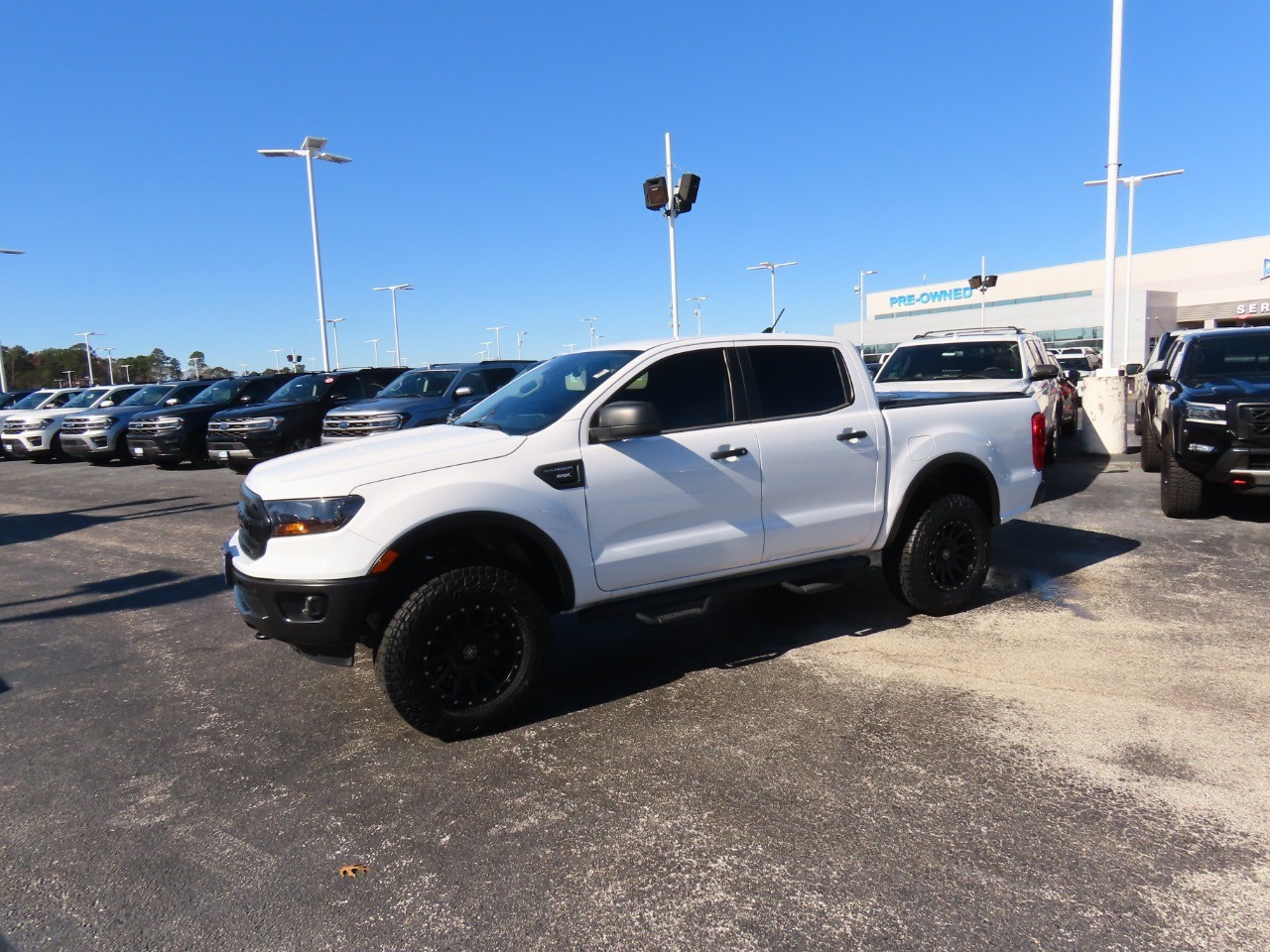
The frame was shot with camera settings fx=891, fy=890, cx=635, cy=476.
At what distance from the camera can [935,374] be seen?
11.4 m

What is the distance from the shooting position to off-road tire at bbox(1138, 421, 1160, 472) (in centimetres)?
1122

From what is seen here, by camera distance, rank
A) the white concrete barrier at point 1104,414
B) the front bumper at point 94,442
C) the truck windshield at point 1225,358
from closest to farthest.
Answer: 1. the truck windshield at point 1225,358
2. the white concrete barrier at point 1104,414
3. the front bumper at point 94,442

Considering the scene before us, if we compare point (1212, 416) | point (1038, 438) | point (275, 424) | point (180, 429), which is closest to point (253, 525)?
point (1038, 438)

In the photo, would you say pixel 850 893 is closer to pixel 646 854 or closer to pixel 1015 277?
pixel 646 854

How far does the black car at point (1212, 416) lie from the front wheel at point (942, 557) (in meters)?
3.29

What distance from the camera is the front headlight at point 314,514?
3922mm

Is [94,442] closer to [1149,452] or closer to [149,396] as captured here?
[149,396]

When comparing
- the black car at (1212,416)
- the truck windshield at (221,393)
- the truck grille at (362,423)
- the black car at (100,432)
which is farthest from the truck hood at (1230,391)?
the black car at (100,432)

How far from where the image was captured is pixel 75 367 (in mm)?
107188

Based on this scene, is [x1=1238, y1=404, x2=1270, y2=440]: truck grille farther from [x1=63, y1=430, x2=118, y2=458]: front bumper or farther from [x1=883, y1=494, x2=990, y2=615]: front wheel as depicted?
[x1=63, y1=430, x2=118, y2=458]: front bumper

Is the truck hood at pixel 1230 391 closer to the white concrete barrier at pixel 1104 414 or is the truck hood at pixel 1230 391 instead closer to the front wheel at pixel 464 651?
the white concrete barrier at pixel 1104 414

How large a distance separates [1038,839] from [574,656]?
2802mm

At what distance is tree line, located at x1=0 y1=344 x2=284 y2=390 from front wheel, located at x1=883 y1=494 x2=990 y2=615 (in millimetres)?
84305

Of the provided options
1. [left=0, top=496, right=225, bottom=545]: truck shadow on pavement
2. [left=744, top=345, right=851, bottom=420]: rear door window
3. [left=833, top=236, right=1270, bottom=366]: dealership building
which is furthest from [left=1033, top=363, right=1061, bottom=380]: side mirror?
[left=833, top=236, right=1270, bottom=366]: dealership building
